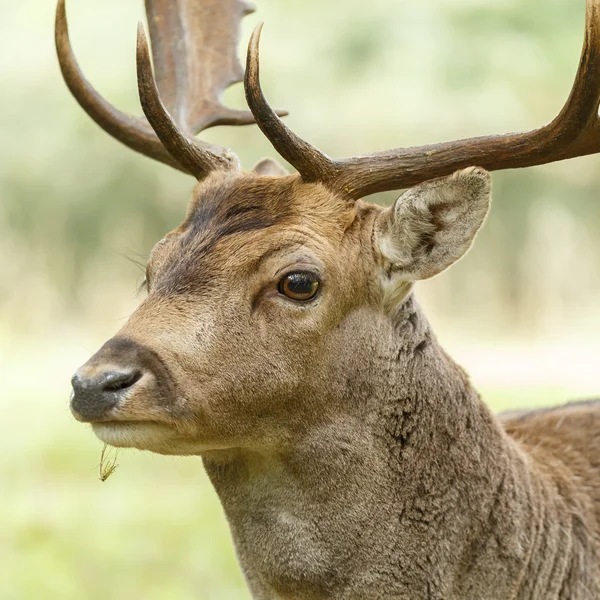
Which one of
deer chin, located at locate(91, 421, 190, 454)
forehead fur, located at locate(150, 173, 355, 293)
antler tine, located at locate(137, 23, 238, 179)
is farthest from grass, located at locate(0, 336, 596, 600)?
deer chin, located at locate(91, 421, 190, 454)

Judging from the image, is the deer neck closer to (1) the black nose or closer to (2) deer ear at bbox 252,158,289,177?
(1) the black nose

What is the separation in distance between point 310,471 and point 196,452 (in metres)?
0.45

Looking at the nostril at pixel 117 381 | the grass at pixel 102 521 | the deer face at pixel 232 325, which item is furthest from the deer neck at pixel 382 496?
the grass at pixel 102 521

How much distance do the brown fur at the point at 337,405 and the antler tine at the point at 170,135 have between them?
30 centimetres

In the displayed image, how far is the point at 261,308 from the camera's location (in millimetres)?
4387

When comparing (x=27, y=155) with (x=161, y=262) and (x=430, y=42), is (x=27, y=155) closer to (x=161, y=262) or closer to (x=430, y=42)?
(x=430, y=42)

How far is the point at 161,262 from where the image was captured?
4602 mm

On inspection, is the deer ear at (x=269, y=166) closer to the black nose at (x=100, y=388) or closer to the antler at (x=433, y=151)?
the antler at (x=433, y=151)

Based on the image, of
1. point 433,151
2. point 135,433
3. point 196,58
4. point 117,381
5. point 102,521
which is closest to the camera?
point 117,381

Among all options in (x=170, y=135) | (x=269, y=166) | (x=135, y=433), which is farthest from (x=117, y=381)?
(x=269, y=166)

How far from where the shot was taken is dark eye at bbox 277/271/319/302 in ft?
A: 14.5

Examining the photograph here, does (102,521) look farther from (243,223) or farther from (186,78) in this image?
(243,223)

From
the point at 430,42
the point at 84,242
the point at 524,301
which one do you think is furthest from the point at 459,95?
the point at 84,242

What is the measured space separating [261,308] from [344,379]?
0.43m
